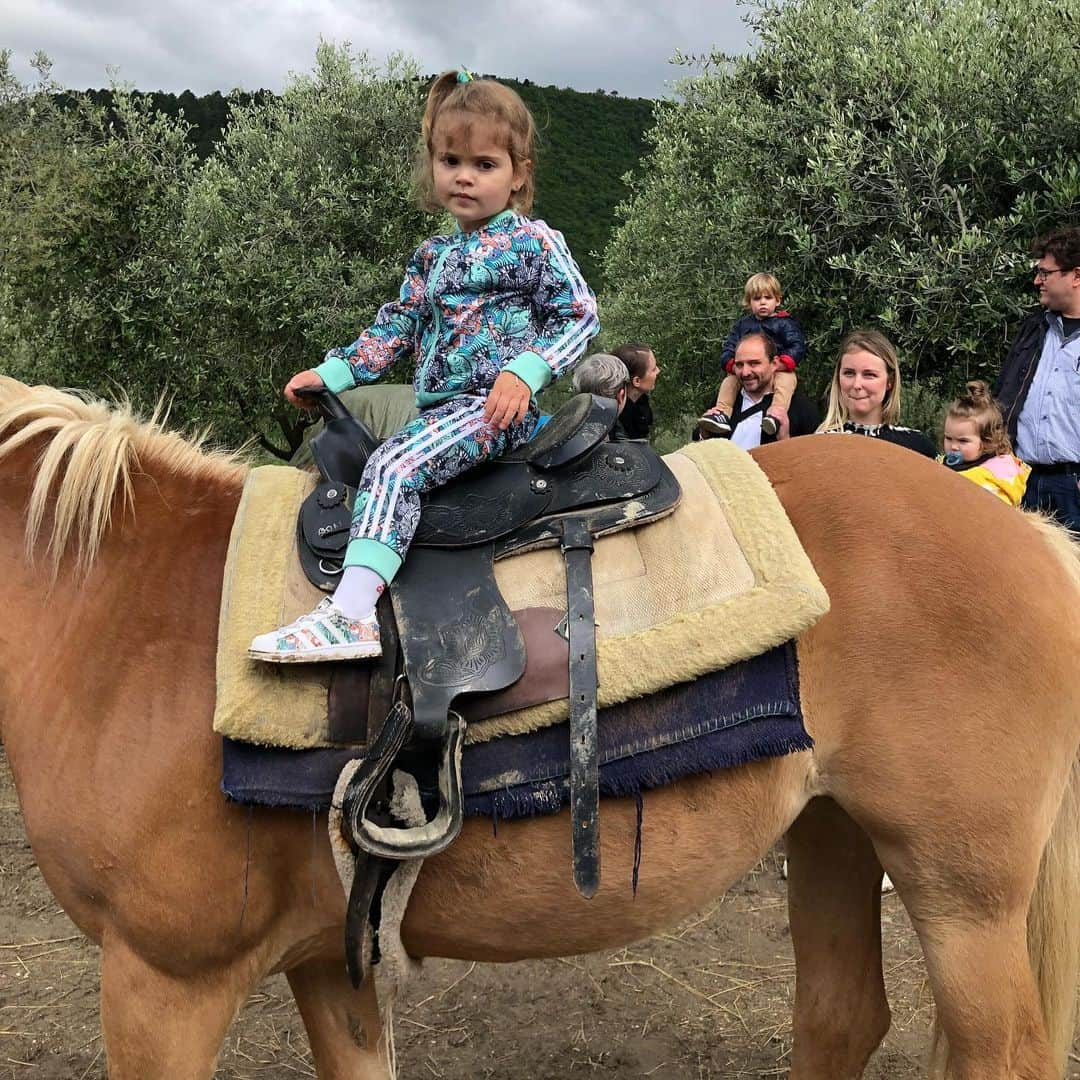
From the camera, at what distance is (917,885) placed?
75.9 inches

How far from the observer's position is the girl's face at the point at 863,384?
381 cm

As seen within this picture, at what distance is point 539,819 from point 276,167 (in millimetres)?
8086

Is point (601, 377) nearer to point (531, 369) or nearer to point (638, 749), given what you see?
point (531, 369)

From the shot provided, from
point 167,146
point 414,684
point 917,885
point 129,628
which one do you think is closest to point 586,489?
point 414,684

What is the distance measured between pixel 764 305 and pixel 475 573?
4114 millimetres

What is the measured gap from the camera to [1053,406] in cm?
404

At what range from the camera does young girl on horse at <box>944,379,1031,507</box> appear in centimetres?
365

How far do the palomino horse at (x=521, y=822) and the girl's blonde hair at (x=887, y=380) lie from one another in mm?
1921

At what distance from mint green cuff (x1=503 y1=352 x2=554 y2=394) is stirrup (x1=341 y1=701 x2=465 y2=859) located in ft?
2.38

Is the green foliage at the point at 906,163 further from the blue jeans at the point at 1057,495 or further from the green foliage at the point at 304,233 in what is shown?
the green foliage at the point at 304,233

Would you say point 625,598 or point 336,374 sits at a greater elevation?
point 336,374

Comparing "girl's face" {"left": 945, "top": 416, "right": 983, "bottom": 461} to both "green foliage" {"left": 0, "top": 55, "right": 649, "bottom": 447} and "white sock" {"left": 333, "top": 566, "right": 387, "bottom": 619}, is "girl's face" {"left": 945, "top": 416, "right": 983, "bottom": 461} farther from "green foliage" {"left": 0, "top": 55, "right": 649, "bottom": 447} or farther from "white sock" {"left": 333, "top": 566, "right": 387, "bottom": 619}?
"green foliage" {"left": 0, "top": 55, "right": 649, "bottom": 447}

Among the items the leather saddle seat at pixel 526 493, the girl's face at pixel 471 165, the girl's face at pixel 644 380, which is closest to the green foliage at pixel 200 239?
the girl's face at pixel 644 380

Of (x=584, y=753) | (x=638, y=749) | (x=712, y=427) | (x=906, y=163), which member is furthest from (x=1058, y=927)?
(x=906, y=163)
